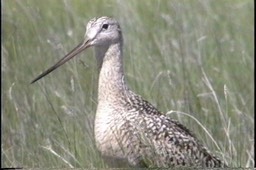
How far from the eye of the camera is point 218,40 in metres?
10.6

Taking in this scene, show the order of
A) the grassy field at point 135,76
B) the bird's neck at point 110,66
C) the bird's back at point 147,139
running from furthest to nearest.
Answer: the grassy field at point 135,76 < the bird's neck at point 110,66 < the bird's back at point 147,139

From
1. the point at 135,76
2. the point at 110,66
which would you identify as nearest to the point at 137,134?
the point at 110,66

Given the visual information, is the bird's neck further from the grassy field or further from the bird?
the grassy field

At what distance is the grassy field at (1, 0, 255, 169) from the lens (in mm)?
8516

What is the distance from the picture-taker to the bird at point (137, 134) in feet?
25.9

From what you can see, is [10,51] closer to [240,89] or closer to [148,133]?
[240,89]

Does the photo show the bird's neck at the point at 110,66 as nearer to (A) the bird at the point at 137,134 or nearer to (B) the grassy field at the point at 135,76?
(A) the bird at the point at 137,134

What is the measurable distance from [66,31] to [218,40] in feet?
3.69

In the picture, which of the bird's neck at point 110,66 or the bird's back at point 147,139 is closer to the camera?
the bird's back at point 147,139

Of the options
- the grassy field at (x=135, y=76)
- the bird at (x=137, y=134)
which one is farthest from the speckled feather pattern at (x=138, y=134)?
the grassy field at (x=135, y=76)

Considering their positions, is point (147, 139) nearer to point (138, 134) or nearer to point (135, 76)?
point (138, 134)

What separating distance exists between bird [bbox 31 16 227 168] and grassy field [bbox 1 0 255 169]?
6.7 inches

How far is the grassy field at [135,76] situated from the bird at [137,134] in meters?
0.17

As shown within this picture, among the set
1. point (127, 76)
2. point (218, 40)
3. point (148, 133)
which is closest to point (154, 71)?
point (127, 76)
